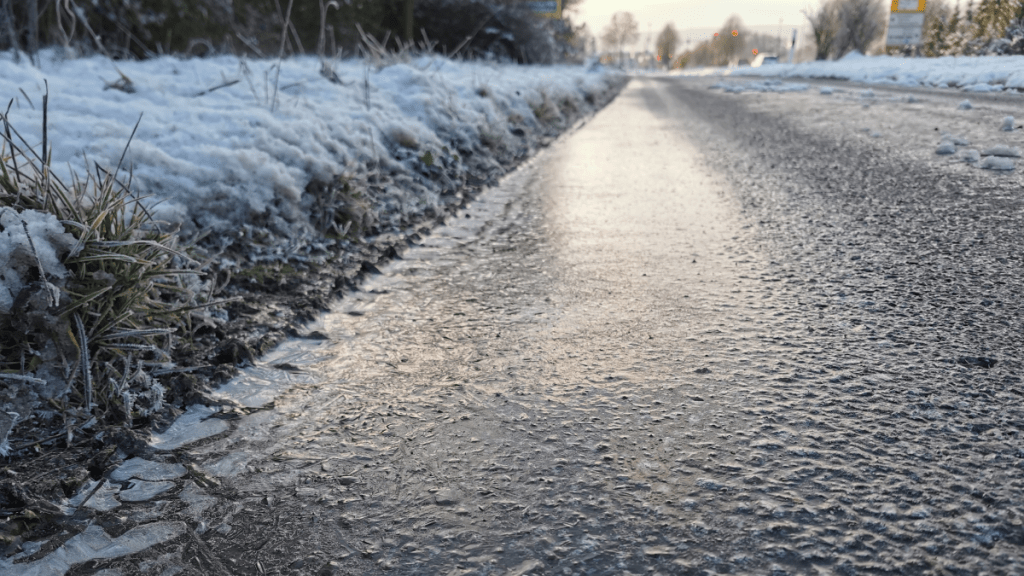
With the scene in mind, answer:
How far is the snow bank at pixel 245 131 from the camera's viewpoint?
2.63m

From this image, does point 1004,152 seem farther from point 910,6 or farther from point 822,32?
point 822,32

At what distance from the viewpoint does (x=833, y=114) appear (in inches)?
294

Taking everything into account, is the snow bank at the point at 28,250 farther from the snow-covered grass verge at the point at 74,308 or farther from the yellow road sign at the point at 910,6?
the yellow road sign at the point at 910,6

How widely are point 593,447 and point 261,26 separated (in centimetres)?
882

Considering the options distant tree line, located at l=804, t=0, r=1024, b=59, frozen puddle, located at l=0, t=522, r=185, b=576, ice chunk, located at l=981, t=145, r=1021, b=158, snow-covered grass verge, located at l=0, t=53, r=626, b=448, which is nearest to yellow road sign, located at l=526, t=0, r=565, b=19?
distant tree line, located at l=804, t=0, r=1024, b=59

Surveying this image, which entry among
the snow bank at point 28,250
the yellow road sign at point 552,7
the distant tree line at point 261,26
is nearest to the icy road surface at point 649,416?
the snow bank at point 28,250

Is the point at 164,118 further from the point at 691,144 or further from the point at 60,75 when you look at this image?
the point at 691,144

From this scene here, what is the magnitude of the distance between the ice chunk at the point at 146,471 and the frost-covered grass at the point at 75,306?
0.55ft

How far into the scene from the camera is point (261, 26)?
855 centimetres

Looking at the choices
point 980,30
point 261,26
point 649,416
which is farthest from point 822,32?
point 649,416

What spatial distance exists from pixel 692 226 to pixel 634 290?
0.91 meters

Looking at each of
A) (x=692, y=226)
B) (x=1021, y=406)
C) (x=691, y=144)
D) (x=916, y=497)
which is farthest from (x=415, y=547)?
(x=691, y=144)

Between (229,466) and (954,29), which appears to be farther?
(954,29)

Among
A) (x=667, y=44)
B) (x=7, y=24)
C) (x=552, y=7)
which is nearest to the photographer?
(x=7, y=24)
